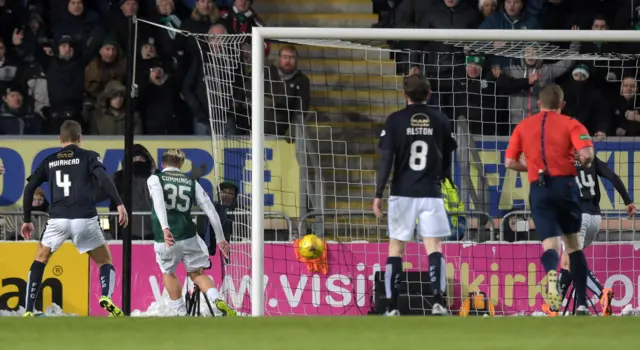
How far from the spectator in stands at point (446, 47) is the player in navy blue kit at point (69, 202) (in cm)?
393

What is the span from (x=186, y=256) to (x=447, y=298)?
8.59 ft

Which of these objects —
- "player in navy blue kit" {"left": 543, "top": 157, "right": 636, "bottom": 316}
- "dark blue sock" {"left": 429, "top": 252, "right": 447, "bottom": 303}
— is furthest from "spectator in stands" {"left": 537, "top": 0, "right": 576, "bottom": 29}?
"dark blue sock" {"left": 429, "top": 252, "right": 447, "bottom": 303}

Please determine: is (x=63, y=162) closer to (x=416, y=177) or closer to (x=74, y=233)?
(x=74, y=233)

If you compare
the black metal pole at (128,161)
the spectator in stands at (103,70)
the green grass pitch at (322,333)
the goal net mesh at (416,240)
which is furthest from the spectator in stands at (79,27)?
the green grass pitch at (322,333)

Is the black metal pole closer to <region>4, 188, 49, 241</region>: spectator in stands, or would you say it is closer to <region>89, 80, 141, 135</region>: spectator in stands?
<region>4, 188, 49, 241</region>: spectator in stands

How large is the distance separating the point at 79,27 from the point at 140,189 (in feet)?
8.34

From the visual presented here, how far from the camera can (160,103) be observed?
16.4m

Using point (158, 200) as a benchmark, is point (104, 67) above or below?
above

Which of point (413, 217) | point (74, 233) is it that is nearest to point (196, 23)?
point (74, 233)

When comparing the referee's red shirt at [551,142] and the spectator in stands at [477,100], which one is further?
the spectator in stands at [477,100]

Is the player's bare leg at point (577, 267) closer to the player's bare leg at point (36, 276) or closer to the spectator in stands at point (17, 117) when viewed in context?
the player's bare leg at point (36, 276)

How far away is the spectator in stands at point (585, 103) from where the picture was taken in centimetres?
1550

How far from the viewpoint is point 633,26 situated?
17141 mm

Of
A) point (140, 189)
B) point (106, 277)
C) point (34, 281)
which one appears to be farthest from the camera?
point (140, 189)
